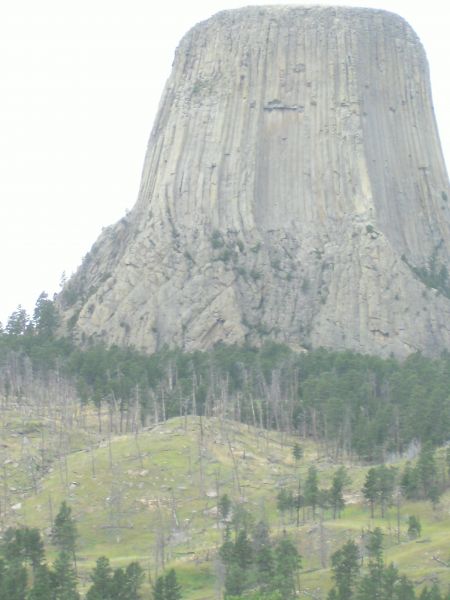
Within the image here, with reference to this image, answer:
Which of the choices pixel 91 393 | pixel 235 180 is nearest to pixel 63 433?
pixel 91 393

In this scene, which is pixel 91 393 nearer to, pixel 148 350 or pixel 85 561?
pixel 148 350

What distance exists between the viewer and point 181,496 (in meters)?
126

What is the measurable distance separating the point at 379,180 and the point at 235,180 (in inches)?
555

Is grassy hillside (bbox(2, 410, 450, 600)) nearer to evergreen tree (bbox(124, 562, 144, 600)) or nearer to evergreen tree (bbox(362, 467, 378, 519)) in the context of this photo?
evergreen tree (bbox(362, 467, 378, 519))

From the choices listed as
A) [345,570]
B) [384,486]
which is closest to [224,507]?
[384,486]

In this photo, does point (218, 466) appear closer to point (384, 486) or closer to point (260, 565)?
point (384, 486)

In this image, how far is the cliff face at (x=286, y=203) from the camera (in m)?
175

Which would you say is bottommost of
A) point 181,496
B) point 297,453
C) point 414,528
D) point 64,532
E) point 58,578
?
point 58,578

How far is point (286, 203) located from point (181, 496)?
6302 centimetres

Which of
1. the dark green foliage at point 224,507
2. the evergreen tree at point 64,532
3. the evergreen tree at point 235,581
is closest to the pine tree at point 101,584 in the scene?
the evergreen tree at point 235,581

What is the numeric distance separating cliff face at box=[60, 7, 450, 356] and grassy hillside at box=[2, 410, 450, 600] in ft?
100

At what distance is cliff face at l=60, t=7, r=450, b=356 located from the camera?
574 ft

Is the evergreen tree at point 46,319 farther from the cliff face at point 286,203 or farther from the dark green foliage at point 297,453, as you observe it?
the dark green foliage at point 297,453

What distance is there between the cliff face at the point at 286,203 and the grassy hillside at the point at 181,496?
100ft
